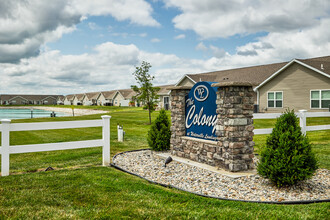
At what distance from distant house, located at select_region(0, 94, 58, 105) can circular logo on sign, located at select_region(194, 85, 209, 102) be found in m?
120

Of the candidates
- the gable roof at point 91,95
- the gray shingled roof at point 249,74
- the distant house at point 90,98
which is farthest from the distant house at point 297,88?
the gable roof at point 91,95

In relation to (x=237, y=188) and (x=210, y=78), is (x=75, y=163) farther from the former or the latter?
(x=210, y=78)

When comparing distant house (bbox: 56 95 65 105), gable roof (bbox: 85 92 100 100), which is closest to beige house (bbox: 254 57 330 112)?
gable roof (bbox: 85 92 100 100)

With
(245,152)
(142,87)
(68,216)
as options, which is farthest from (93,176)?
(142,87)

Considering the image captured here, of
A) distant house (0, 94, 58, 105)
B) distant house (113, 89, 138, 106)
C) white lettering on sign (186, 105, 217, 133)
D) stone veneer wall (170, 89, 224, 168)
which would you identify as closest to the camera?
stone veneer wall (170, 89, 224, 168)

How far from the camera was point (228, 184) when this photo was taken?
581 centimetres

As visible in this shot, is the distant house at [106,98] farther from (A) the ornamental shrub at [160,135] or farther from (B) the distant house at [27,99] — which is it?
(A) the ornamental shrub at [160,135]

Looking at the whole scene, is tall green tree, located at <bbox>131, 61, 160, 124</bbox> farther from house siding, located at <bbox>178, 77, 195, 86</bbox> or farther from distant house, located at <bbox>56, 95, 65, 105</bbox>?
distant house, located at <bbox>56, 95, 65, 105</bbox>

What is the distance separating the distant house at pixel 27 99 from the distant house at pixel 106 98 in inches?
1808

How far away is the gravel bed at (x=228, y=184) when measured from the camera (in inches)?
205

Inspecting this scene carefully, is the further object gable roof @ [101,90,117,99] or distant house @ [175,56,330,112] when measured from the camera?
gable roof @ [101,90,117,99]

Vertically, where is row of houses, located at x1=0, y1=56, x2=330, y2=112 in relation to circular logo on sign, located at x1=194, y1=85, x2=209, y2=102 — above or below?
above

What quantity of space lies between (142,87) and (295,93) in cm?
1397

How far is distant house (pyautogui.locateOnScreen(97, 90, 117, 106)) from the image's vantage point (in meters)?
77.0
